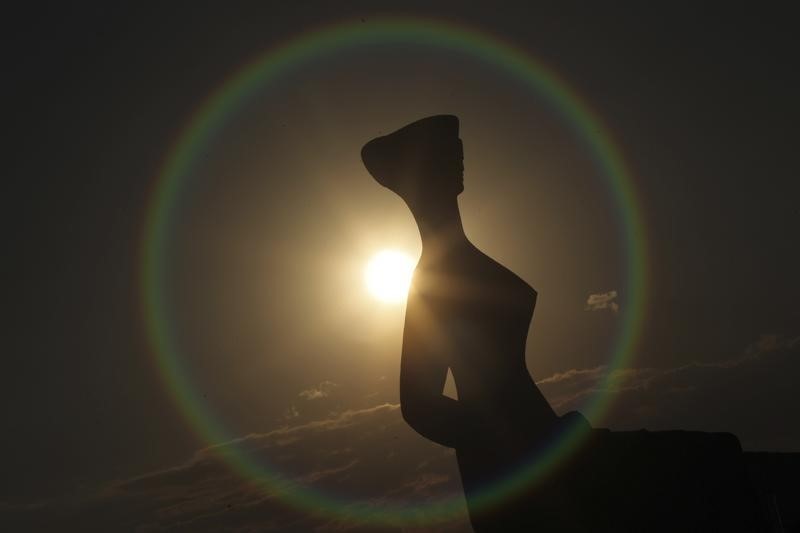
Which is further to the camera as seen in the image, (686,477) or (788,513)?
(788,513)

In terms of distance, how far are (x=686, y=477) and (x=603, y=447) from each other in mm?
834

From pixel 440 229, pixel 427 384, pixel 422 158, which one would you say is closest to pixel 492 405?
pixel 427 384

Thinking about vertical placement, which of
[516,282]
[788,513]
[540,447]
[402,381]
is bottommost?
[788,513]

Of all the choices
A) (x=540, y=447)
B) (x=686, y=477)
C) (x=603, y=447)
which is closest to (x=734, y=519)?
(x=686, y=477)

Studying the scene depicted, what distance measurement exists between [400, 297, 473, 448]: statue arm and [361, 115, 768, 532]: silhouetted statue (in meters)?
0.01

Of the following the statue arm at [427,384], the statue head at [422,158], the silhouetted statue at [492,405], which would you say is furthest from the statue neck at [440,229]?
the statue arm at [427,384]

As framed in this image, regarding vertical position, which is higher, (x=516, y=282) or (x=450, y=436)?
(x=516, y=282)

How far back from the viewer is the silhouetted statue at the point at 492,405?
676 centimetres

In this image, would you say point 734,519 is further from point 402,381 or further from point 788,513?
point 402,381

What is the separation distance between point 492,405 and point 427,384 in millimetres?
821

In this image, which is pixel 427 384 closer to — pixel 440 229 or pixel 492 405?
pixel 492 405

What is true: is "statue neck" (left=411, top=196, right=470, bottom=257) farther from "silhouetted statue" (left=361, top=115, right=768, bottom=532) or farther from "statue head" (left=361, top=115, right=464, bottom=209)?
"statue head" (left=361, top=115, right=464, bottom=209)

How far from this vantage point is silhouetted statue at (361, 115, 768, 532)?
6762 millimetres

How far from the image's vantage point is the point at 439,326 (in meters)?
8.11
